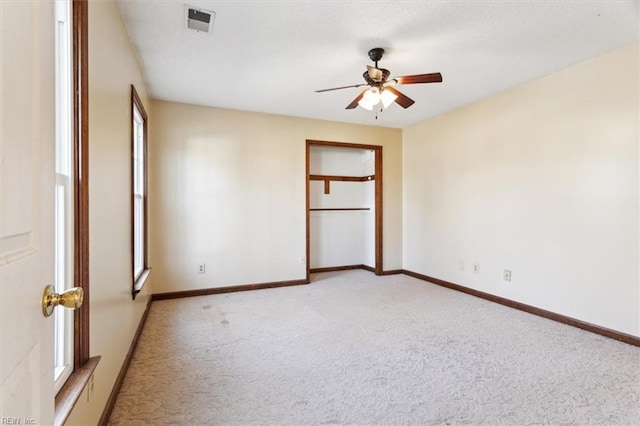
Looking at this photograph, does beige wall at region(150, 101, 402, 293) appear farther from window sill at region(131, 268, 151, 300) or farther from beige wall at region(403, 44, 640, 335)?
beige wall at region(403, 44, 640, 335)

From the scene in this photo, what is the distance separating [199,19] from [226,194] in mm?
2320

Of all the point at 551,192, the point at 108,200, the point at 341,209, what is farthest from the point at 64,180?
the point at 341,209

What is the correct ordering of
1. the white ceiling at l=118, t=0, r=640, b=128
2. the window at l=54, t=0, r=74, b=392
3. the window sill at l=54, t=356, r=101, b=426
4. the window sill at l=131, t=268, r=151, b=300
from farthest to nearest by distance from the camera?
the window sill at l=131, t=268, r=151, b=300 < the white ceiling at l=118, t=0, r=640, b=128 < the window at l=54, t=0, r=74, b=392 < the window sill at l=54, t=356, r=101, b=426

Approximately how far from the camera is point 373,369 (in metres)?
2.23

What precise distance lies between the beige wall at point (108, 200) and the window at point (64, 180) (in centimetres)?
15

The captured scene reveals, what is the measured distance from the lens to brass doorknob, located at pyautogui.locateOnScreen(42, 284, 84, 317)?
2.31 ft

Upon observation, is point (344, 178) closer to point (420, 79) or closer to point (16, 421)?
point (420, 79)

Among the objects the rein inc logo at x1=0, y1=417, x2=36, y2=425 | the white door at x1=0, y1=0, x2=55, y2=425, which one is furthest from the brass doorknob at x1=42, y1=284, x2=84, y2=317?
the rein inc logo at x1=0, y1=417, x2=36, y2=425

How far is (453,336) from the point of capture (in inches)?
110

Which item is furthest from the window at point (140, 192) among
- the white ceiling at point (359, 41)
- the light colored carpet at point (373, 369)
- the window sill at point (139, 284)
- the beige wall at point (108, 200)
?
the beige wall at point (108, 200)

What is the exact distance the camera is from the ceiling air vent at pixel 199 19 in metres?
2.20

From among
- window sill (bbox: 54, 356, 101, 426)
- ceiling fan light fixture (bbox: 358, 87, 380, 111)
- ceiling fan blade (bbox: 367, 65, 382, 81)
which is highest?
ceiling fan blade (bbox: 367, 65, 382, 81)

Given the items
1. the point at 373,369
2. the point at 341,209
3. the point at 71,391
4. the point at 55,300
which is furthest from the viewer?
the point at 341,209

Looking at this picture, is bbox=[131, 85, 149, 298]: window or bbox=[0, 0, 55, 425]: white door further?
bbox=[131, 85, 149, 298]: window
